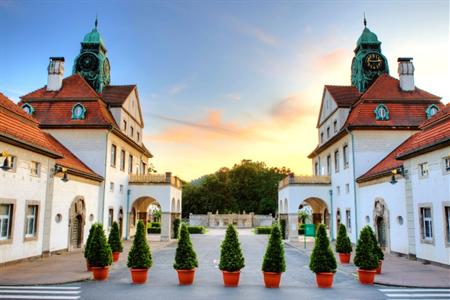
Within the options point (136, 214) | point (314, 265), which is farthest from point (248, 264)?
point (136, 214)

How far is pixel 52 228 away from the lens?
21.2 m

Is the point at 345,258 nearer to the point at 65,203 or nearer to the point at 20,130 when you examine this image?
the point at 65,203

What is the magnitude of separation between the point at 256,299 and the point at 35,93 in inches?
1072

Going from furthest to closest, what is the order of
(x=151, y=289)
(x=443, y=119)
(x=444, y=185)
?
(x=443, y=119) < (x=444, y=185) < (x=151, y=289)

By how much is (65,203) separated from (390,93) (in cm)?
2427

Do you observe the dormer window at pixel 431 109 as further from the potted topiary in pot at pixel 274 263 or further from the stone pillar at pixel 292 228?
the potted topiary in pot at pixel 274 263

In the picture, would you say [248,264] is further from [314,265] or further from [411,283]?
[411,283]

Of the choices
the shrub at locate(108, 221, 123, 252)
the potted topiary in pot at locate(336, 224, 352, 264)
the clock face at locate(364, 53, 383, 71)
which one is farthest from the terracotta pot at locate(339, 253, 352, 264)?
the clock face at locate(364, 53, 383, 71)

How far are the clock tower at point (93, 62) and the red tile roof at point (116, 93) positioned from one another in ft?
2.20

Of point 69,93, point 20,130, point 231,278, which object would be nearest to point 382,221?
point 231,278

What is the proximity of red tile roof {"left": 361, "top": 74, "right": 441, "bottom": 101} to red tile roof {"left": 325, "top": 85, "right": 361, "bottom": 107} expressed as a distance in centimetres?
160

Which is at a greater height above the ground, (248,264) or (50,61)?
(50,61)

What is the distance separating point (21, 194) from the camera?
1794cm

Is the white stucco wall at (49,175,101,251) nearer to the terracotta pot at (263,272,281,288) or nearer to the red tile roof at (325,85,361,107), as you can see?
the terracotta pot at (263,272,281,288)
